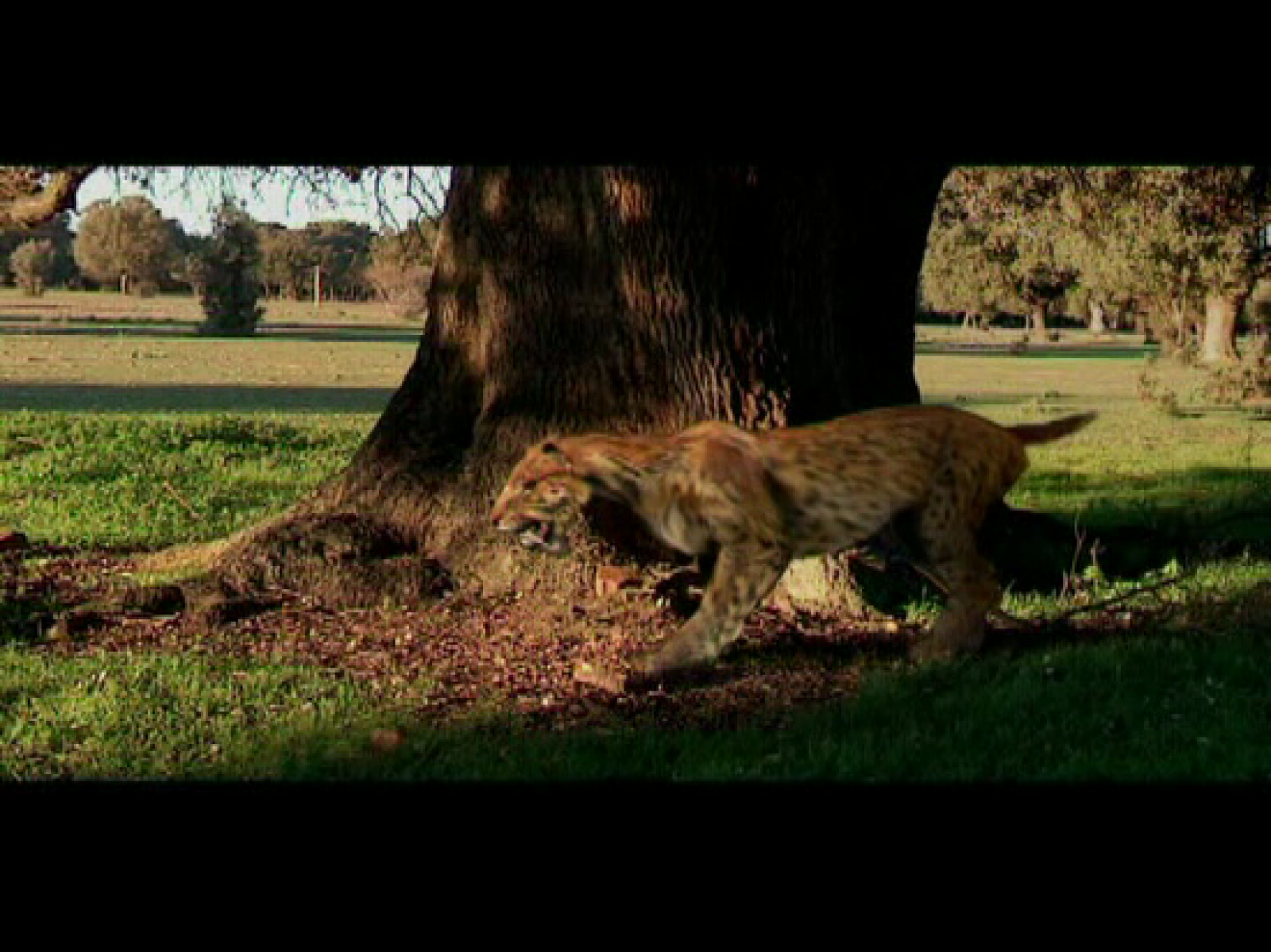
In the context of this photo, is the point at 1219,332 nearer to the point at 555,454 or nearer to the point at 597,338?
the point at 597,338

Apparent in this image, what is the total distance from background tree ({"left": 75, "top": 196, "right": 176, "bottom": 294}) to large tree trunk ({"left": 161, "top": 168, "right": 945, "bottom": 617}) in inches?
493

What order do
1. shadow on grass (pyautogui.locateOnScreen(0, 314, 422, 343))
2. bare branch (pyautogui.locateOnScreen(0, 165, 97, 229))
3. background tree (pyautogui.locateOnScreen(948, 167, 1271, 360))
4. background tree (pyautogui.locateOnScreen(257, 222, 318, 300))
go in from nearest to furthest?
bare branch (pyautogui.locateOnScreen(0, 165, 97, 229)), background tree (pyautogui.locateOnScreen(948, 167, 1271, 360)), background tree (pyautogui.locateOnScreen(257, 222, 318, 300)), shadow on grass (pyautogui.locateOnScreen(0, 314, 422, 343))

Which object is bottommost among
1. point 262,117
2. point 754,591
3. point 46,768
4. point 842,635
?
point 46,768

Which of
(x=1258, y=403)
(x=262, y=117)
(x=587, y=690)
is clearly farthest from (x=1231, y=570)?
(x=1258, y=403)

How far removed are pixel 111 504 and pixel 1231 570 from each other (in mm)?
9523

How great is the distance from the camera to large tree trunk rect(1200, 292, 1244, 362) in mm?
26859

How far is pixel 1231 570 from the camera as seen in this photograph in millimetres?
10023

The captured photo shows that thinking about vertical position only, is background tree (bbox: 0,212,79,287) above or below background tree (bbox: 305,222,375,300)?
above

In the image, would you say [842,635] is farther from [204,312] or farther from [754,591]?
[204,312]

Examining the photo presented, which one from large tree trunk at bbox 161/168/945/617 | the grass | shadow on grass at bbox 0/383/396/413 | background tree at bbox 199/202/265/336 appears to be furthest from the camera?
the grass

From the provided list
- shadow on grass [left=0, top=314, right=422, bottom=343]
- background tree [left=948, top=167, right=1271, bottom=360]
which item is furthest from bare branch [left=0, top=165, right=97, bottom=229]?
shadow on grass [left=0, top=314, right=422, bottom=343]

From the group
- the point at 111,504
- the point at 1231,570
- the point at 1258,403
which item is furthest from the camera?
the point at 1258,403

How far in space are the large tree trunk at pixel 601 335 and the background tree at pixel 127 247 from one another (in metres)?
12.5

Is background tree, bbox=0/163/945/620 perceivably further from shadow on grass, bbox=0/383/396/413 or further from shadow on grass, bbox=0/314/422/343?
shadow on grass, bbox=0/314/422/343
